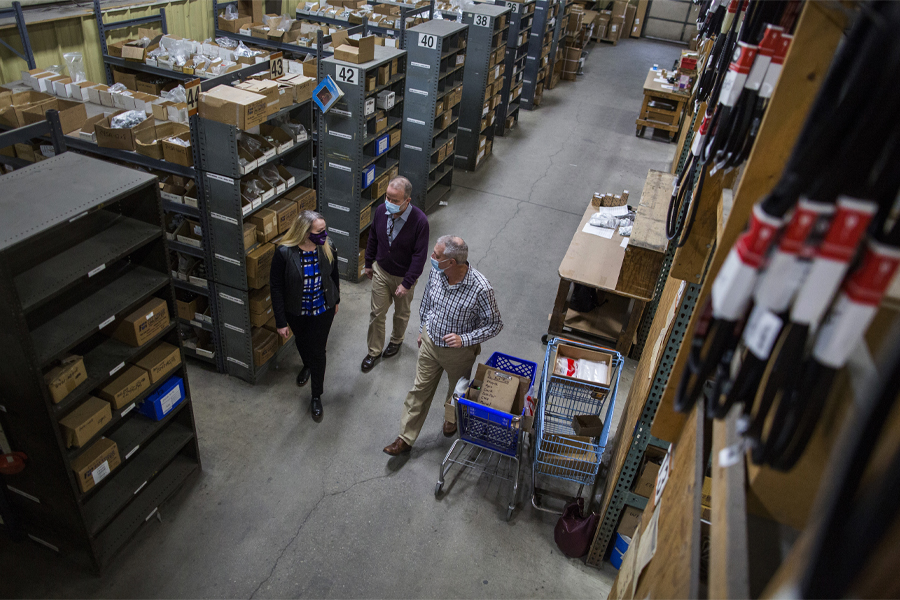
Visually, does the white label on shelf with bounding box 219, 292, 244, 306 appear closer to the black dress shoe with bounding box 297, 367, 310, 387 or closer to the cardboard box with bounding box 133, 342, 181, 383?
the black dress shoe with bounding box 297, 367, 310, 387

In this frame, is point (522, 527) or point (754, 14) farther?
point (522, 527)

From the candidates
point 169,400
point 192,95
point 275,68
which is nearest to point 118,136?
point 192,95

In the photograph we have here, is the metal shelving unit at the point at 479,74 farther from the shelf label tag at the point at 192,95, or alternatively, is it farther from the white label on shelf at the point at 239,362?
the white label on shelf at the point at 239,362

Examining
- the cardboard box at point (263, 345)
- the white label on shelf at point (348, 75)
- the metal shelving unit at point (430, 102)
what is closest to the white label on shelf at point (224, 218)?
the cardboard box at point (263, 345)

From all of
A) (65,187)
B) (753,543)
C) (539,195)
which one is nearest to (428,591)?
(753,543)

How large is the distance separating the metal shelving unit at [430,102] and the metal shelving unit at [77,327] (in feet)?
16.2

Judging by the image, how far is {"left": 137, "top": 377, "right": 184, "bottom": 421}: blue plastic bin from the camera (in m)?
4.35

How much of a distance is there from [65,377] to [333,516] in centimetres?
214

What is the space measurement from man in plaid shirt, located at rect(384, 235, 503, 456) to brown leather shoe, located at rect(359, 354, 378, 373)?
1.19 m

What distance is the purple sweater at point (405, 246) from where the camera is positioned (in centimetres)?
568

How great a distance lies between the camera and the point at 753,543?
157 centimetres

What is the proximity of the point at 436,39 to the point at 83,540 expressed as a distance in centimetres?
652

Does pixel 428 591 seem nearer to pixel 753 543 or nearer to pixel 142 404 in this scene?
pixel 142 404

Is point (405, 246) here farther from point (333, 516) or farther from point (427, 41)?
point (427, 41)
